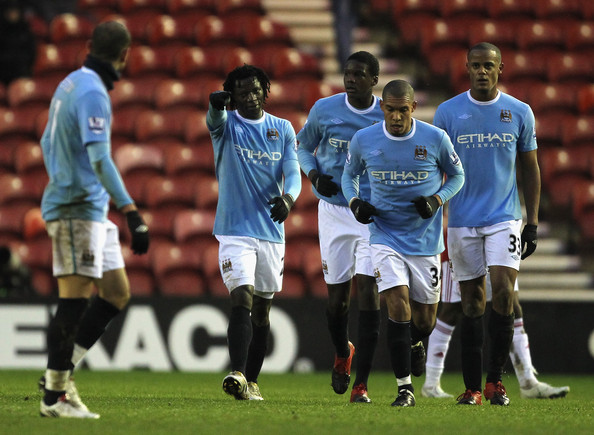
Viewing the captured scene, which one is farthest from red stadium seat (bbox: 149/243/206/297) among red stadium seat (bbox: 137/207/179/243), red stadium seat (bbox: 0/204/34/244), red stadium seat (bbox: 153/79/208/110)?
red stadium seat (bbox: 153/79/208/110)

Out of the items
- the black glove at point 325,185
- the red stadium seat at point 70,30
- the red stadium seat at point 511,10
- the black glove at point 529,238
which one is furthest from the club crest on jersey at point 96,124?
the red stadium seat at point 511,10

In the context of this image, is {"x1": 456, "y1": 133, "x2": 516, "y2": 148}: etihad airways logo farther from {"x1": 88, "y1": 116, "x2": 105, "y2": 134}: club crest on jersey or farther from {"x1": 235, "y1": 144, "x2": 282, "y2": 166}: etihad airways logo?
{"x1": 88, "y1": 116, "x2": 105, "y2": 134}: club crest on jersey

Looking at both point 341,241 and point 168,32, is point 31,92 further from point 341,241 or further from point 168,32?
point 341,241

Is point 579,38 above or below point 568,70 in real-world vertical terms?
above

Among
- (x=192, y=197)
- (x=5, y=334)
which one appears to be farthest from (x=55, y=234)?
(x=192, y=197)

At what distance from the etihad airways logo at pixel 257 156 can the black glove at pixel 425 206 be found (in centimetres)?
→ 114

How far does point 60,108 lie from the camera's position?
5180mm

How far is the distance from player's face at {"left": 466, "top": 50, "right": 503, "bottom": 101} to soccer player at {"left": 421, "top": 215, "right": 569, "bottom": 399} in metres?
1.42

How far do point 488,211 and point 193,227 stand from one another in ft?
17.8

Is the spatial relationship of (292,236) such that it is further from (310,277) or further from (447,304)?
(447,304)

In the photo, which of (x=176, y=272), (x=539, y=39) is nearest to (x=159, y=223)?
(x=176, y=272)

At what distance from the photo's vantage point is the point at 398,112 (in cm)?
642

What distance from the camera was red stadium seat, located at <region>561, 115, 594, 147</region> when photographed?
12.9 metres

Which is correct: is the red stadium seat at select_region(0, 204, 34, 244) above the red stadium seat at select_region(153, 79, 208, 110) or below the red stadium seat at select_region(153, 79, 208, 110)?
below
